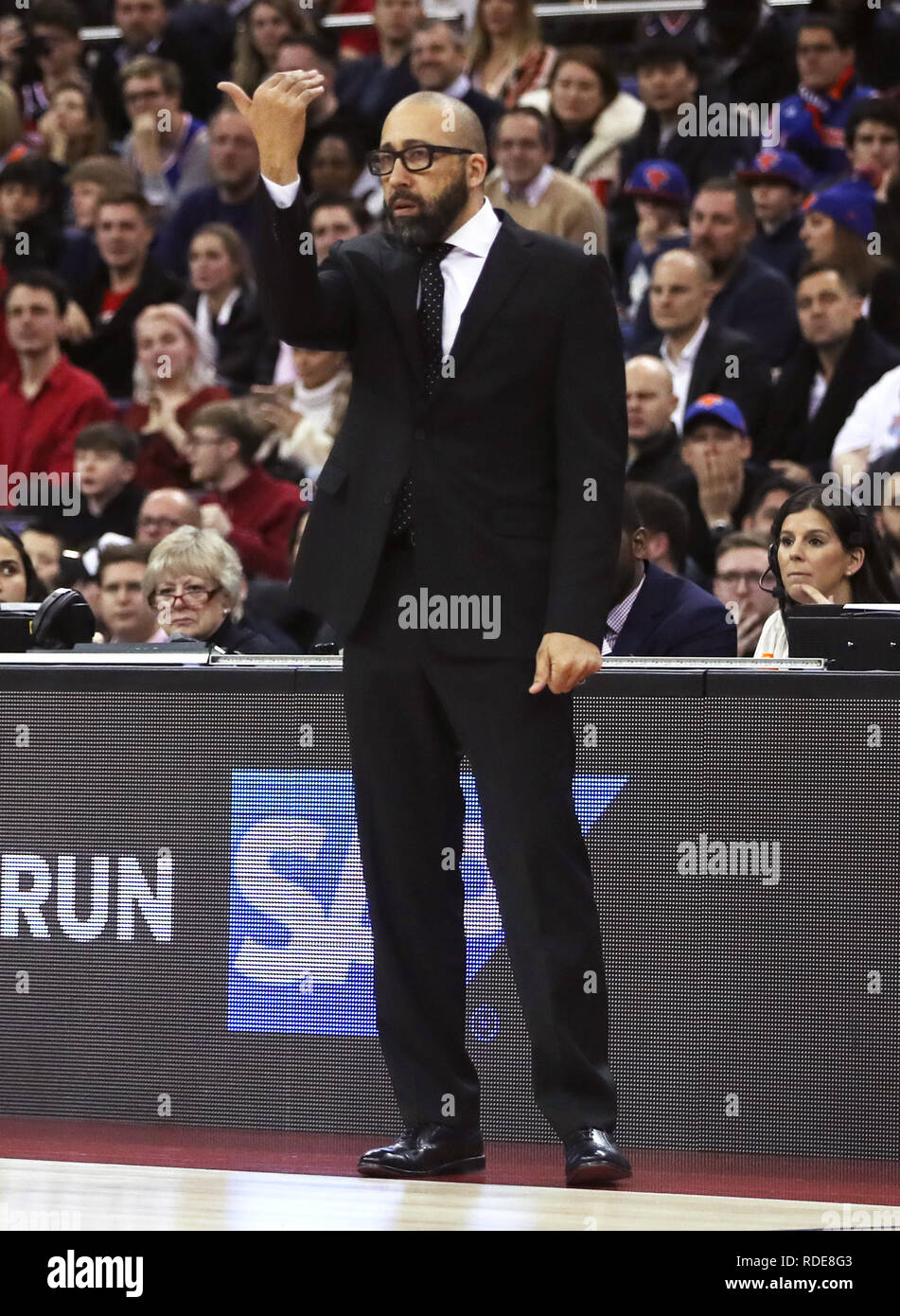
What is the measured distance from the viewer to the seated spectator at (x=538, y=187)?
28.8ft

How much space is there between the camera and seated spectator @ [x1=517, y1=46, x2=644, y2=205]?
9.76m

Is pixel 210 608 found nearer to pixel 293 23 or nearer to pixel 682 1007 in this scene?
pixel 682 1007

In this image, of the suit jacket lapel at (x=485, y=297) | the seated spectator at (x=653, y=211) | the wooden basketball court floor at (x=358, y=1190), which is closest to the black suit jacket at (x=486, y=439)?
the suit jacket lapel at (x=485, y=297)

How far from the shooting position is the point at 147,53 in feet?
38.9

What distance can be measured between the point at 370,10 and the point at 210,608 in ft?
22.6

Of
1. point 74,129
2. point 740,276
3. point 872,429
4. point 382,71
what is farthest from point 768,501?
point 74,129

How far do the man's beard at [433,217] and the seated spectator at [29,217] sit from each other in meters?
7.07

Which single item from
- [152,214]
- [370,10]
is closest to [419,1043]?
[152,214]

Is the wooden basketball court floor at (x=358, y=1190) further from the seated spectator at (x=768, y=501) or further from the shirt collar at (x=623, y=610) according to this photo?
the seated spectator at (x=768, y=501)

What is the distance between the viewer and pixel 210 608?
19.0 feet

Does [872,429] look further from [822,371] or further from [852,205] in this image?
[852,205]

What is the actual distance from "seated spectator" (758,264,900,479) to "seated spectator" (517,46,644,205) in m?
1.90

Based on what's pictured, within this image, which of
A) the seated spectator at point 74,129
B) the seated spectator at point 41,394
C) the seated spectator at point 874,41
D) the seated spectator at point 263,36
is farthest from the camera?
the seated spectator at point 74,129
